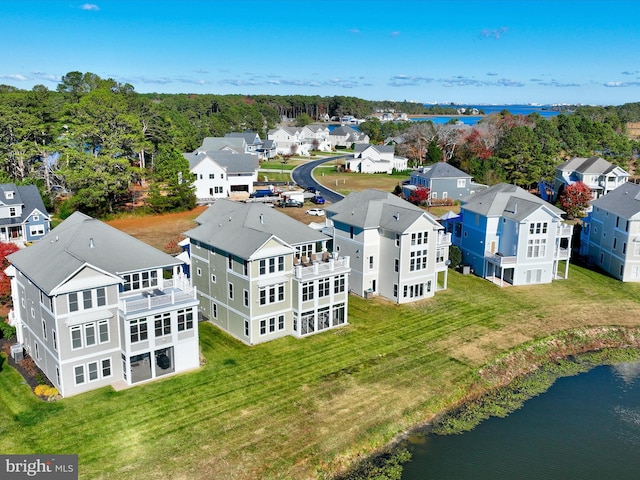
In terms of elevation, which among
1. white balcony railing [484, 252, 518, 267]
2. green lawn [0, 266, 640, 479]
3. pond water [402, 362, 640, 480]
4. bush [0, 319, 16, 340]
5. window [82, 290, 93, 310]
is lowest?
pond water [402, 362, 640, 480]

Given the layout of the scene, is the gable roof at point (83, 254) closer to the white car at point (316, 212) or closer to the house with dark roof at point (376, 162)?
the white car at point (316, 212)

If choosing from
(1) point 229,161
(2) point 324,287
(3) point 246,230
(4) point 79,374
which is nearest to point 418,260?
(2) point 324,287

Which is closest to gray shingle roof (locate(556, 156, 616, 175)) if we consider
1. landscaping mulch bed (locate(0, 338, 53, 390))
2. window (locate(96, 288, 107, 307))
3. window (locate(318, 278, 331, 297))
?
window (locate(318, 278, 331, 297))

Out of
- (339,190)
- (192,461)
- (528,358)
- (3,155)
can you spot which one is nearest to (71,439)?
(192,461)

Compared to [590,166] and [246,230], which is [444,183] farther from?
[246,230]

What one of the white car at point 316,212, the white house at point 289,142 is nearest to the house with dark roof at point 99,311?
the white car at point 316,212

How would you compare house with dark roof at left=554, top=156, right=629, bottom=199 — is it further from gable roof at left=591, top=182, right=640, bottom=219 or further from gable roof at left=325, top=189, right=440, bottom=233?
gable roof at left=325, top=189, right=440, bottom=233

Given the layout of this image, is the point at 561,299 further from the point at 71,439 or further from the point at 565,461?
the point at 71,439
